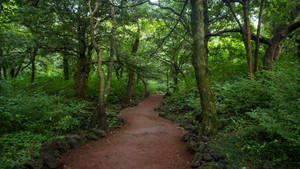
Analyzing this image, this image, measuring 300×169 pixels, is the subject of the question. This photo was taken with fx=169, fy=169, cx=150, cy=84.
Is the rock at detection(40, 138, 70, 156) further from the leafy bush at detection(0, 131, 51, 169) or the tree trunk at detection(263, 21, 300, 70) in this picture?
the tree trunk at detection(263, 21, 300, 70)

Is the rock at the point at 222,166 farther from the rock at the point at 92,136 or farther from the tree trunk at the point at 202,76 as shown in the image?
the rock at the point at 92,136

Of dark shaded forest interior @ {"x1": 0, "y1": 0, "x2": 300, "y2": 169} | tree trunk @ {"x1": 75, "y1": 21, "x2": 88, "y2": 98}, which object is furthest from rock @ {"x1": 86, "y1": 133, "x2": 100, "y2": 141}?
tree trunk @ {"x1": 75, "y1": 21, "x2": 88, "y2": 98}

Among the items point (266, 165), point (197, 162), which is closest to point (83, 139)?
point (197, 162)

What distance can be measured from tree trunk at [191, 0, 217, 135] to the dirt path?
41.5 inches

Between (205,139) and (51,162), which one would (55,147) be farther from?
(205,139)

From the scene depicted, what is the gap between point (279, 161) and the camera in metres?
3.01

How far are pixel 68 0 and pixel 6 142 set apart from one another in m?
6.38

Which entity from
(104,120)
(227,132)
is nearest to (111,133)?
(104,120)

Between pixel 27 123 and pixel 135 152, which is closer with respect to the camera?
pixel 135 152

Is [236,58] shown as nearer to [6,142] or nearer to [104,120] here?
[104,120]

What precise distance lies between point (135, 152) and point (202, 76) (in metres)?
3.11

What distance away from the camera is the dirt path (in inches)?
173

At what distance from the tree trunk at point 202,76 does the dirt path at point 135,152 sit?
1055mm

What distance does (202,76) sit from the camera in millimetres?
5188
